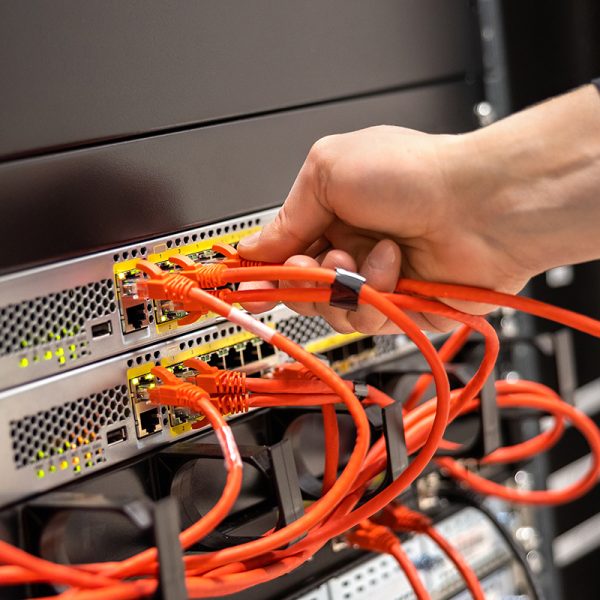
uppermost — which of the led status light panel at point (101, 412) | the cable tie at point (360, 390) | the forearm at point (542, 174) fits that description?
the forearm at point (542, 174)

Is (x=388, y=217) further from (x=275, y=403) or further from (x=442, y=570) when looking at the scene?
(x=442, y=570)

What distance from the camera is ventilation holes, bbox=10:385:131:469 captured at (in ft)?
Answer: 3.13

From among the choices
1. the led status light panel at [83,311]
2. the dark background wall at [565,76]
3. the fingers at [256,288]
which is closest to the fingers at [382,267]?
the fingers at [256,288]

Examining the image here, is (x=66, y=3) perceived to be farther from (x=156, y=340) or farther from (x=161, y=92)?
(x=156, y=340)

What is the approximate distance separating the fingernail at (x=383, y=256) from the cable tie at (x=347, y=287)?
0.07m

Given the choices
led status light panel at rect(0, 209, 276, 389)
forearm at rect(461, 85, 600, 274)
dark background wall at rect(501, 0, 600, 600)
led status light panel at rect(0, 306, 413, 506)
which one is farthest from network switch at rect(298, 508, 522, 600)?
forearm at rect(461, 85, 600, 274)

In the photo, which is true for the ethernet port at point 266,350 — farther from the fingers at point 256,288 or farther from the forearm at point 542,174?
the forearm at point 542,174

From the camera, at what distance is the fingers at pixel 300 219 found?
3.40 ft

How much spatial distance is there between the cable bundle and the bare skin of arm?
4 centimetres

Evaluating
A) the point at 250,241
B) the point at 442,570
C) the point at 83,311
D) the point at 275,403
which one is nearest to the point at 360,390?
the point at 275,403

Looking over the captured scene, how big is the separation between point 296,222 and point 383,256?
0.10 m

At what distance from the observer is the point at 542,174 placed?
982 mm

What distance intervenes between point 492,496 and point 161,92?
80 cm

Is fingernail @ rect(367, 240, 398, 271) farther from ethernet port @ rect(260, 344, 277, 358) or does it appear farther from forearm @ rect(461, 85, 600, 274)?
ethernet port @ rect(260, 344, 277, 358)
